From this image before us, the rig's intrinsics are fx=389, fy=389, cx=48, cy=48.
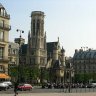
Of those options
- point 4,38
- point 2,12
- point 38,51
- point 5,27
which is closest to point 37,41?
point 38,51

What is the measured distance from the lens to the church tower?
160525 millimetres

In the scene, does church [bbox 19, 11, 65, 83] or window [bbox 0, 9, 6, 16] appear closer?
window [bbox 0, 9, 6, 16]

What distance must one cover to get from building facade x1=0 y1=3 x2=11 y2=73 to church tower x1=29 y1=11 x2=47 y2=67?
7021 centimetres

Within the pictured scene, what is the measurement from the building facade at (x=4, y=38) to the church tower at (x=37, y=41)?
70.2 meters

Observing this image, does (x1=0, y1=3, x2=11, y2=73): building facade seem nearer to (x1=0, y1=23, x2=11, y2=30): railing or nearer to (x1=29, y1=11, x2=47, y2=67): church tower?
(x1=0, y1=23, x2=11, y2=30): railing

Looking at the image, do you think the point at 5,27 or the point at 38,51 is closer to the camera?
the point at 5,27

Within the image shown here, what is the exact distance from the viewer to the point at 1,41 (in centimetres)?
8650

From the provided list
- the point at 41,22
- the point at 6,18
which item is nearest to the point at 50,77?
the point at 41,22

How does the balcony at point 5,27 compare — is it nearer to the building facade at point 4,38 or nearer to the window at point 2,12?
the building facade at point 4,38

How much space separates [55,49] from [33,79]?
4573cm

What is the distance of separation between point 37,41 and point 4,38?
7364cm

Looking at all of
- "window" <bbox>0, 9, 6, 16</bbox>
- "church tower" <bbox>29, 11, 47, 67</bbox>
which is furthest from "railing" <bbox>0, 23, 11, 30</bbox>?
"church tower" <bbox>29, 11, 47, 67</bbox>

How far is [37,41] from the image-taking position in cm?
16112

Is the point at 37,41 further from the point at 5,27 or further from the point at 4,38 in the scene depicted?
the point at 4,38
